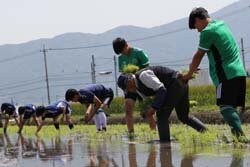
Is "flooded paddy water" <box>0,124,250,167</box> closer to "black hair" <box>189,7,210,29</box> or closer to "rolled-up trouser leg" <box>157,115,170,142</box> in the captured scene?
"rolled-up trouser leg" <box>157,115,170,142</box>

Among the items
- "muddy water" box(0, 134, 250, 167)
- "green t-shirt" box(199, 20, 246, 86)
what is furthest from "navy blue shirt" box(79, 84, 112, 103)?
"green t-shirt" box(199, 20, 246, 86)

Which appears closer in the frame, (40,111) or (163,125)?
(163,125)

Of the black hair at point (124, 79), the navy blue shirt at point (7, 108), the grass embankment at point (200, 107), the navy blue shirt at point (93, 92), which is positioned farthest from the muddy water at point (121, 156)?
the navy blue shirt at point (7, 108)

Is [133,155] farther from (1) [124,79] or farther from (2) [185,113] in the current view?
(1) [124,79]

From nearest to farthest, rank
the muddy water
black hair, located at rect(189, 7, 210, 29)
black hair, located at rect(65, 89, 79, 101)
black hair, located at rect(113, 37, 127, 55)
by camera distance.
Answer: the muddy water < black hair, located at rect(189, 7, 210, 29) < black hair, located at rect(113, 37, 127, 55) < black hair, located at rect(65, 89, 79, 101)

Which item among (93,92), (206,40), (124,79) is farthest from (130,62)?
(206,40)

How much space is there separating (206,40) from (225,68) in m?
0.40

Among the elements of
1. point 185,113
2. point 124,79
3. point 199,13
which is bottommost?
point 185,113

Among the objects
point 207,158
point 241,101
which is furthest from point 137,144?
point 207,158

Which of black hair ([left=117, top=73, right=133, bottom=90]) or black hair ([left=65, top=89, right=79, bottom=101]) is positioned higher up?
black hair ([left=117, top=73, right=133, bottom=90])

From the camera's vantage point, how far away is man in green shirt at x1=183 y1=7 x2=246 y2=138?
6.98 m

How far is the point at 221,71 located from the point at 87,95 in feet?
16.9

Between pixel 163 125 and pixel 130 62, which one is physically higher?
pixel 130 62

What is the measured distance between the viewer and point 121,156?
6816mm
